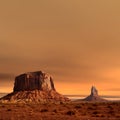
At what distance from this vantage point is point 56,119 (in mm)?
32406

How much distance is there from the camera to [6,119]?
32344 mm

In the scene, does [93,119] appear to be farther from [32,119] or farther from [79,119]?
[32,119]

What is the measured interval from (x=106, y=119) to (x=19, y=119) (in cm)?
921

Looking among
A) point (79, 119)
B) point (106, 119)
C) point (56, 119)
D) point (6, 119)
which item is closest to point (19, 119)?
point (6, 119)

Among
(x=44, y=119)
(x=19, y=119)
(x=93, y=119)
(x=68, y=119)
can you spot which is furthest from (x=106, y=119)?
(x=19, y=119)

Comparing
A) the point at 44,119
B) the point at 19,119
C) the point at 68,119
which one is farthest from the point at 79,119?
the point at 19,119

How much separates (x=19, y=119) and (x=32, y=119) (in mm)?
1328

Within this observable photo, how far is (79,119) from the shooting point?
32688 millimetres

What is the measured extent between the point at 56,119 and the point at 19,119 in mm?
3793

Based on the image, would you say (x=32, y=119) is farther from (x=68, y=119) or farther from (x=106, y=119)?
(x=106, y=119)

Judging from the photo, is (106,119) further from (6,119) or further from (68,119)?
(6,119)

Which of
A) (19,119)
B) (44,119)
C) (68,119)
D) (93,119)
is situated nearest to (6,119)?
(19,119)

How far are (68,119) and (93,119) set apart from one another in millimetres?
2861

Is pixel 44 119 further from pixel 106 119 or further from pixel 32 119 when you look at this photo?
pixel 106 119
